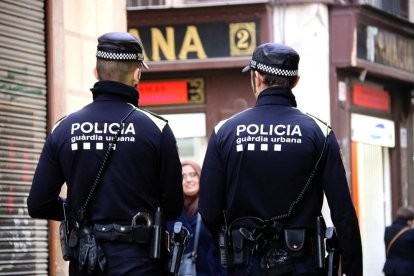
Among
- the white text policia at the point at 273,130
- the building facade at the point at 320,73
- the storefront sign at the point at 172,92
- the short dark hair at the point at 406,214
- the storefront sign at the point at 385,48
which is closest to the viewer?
the white text policia at the point at 273,130

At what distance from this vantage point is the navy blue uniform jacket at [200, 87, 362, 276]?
268 inches

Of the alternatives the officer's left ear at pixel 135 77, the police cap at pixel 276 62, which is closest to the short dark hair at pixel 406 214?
the police cap at pixel 276 62

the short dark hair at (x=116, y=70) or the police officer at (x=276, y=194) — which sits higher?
the short dark hair at (x=116, y=70)

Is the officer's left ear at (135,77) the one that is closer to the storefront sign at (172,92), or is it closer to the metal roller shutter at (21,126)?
the metal roller shutter at (21,126)

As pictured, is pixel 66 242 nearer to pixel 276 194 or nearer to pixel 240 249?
pixel 240 249

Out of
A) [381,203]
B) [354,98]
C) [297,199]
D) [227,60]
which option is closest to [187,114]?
[227,60]

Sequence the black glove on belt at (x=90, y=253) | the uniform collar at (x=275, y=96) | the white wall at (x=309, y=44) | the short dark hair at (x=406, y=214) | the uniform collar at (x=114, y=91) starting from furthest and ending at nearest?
the white wall at (x=309, y=44), the short dark hair at (x=406, y=214), the uniform collar at (x=275, y=96), the uniform collar at (x=114, y=91), the black glove on belt at (x=90, y=253)

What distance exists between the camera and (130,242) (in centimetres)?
645

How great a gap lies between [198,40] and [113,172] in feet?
42.7

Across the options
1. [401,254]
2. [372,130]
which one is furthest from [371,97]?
[401,254]

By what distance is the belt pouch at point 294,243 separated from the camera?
675 cm

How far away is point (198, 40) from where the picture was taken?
19422mm

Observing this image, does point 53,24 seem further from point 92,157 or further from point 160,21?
point 160,21

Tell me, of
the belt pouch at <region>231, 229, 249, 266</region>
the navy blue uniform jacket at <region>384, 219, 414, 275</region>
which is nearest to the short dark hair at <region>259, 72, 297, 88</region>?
the belt pouch at <region>231, 229, 249, 266</region>
